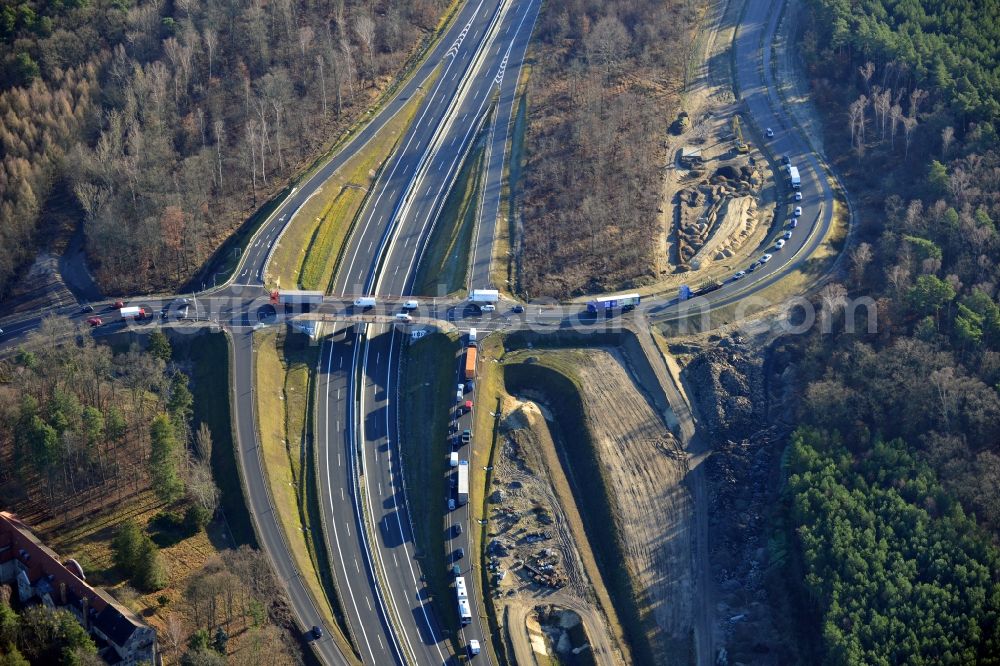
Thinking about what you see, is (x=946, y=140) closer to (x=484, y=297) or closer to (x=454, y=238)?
(x=484, y=297)

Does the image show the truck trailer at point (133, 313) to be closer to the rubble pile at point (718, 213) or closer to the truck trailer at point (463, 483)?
the truck trailer at point (463, 483)

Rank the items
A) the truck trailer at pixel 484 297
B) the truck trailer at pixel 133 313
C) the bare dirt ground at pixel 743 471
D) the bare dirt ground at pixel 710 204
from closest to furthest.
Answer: the bare dirt ground at pixel 743 471, the truck trailer at pixel 133 313, the truck trailer at pixel 484 297, the bare dirt ground at pixel 710 204

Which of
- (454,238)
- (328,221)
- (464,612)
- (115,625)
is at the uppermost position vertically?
(328,221)

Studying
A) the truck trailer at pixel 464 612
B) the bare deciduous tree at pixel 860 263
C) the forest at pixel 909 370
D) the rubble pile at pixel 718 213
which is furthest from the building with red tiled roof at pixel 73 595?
the bare deciduous tree at pixel 860 263

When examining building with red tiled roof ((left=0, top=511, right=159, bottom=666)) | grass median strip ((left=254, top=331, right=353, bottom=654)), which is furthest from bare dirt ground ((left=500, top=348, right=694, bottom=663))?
building with red tiled roof ((left=0, top=511, right=159, bottom=666))

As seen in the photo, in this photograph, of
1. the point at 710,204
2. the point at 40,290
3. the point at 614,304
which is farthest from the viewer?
the point at 710,204

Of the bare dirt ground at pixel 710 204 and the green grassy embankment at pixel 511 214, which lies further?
the bare dirt ground at pixel 710 204

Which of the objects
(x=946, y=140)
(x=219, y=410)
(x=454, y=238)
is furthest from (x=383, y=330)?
(x=946, y=140)
